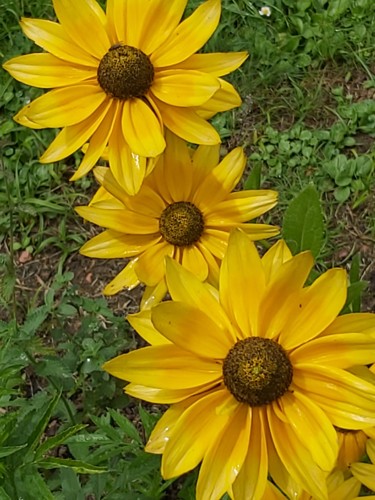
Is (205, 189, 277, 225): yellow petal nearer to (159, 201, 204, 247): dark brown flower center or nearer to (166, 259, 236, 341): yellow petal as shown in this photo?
(159, 201, 204, 247): dark brown flower center

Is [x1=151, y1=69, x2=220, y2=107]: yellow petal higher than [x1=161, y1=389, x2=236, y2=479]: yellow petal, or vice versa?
[x1=151, y1=69, x2=220, y2=107]: yellow petal

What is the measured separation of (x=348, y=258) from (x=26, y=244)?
98cm

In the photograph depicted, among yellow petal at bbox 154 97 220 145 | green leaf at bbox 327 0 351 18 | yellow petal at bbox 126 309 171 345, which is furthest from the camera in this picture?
green leaf at bbox 327 0 351 18

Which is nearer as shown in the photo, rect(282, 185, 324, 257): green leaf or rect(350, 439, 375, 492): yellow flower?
rect(350, 439, 375, 492): yellow flower

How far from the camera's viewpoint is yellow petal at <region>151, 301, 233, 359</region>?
114cm

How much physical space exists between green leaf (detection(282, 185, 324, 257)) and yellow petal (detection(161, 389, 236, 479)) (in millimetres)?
374

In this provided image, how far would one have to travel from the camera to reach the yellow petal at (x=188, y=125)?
1.34 meters

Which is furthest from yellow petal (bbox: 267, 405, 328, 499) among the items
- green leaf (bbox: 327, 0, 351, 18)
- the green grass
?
green leaf (bbox: 327, 0, 351, 18)

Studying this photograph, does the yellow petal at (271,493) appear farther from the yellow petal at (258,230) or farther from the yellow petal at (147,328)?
the yellow petal at (258,230)

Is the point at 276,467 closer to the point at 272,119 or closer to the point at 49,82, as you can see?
the point at 49,82

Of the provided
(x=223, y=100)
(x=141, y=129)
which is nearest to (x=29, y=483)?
(x=141, y=129)

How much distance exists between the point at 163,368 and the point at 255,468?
0.19 meters

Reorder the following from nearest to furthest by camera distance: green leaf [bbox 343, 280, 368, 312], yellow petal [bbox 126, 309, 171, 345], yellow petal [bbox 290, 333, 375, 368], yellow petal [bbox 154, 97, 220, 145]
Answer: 1. yellow petal [bbox 290, 333, 375, 368]
2. yellow petal [bbox 126, 309, 171, 345]
3. yellow petal [bbox 154, 97, 220, 145]
4. green leaf [bbox 343, 280, 368, 312]

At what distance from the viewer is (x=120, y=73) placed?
1.36 meters
